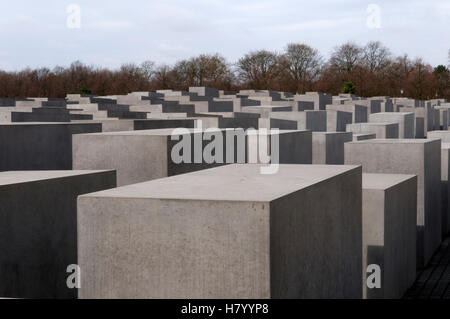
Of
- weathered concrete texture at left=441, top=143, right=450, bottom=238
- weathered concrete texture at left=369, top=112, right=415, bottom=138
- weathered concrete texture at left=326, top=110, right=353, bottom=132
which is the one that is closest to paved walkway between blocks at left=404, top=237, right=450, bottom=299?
weathered concrete texture at left=441, top=143, right=450, bottom=238

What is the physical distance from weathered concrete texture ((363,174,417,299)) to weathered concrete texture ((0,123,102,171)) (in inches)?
169

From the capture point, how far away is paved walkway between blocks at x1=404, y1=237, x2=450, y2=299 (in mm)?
8438

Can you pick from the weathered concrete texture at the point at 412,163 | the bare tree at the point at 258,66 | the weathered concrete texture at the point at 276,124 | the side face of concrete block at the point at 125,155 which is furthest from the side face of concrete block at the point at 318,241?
the bare tree at the point at 258,66

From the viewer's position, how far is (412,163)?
1012 centimetres

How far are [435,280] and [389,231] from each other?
1832 mm

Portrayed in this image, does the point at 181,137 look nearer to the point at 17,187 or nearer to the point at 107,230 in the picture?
the point at 17,187

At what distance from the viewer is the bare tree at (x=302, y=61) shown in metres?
63.4

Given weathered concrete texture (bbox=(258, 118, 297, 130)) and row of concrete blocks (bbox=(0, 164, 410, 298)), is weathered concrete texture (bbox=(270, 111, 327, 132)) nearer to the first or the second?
weathered concrete texture (bbox=(258, 118, 297, 130))

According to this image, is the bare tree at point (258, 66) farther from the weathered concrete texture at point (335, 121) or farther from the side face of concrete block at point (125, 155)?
the side face of concrete block at point (125, 155)

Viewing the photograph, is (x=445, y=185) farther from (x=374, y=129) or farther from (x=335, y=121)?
(x=335, y=121)
